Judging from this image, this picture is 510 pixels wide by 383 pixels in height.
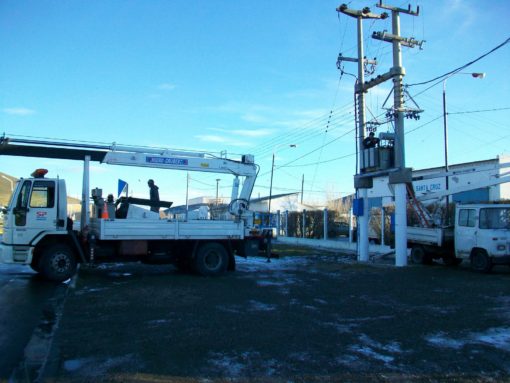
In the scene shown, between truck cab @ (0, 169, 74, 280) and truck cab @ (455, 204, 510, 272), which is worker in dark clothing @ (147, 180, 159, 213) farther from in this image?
truck cab @ (455, 204, 510, 272)

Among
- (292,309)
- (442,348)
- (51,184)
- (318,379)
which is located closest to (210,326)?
(292,309)

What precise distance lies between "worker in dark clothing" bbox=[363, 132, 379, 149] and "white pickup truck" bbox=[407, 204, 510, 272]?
11.7 feet

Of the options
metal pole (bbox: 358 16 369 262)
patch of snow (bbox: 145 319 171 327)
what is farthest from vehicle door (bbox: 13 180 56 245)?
metal pole (bbox: 358 16 369 262)

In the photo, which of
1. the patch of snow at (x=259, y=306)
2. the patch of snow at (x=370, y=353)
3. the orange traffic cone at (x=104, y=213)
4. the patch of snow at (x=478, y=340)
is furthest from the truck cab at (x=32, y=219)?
the patch of snow at (x=478, y=340)

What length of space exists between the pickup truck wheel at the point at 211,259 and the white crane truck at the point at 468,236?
758 cm

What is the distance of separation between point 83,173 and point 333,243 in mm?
16617

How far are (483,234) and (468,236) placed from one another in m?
0.66

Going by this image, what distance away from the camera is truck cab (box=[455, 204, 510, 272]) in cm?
1444

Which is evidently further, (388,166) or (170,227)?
(388,166)

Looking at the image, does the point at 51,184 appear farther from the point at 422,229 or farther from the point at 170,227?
the point at 422,229

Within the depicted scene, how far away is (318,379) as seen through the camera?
16.6 feet

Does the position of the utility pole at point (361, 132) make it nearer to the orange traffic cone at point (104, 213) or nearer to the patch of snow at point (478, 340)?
the orange traffic cone at point (104, 213)

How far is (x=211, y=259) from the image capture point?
Answer: 554 inches

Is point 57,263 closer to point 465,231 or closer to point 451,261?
point 465,231
